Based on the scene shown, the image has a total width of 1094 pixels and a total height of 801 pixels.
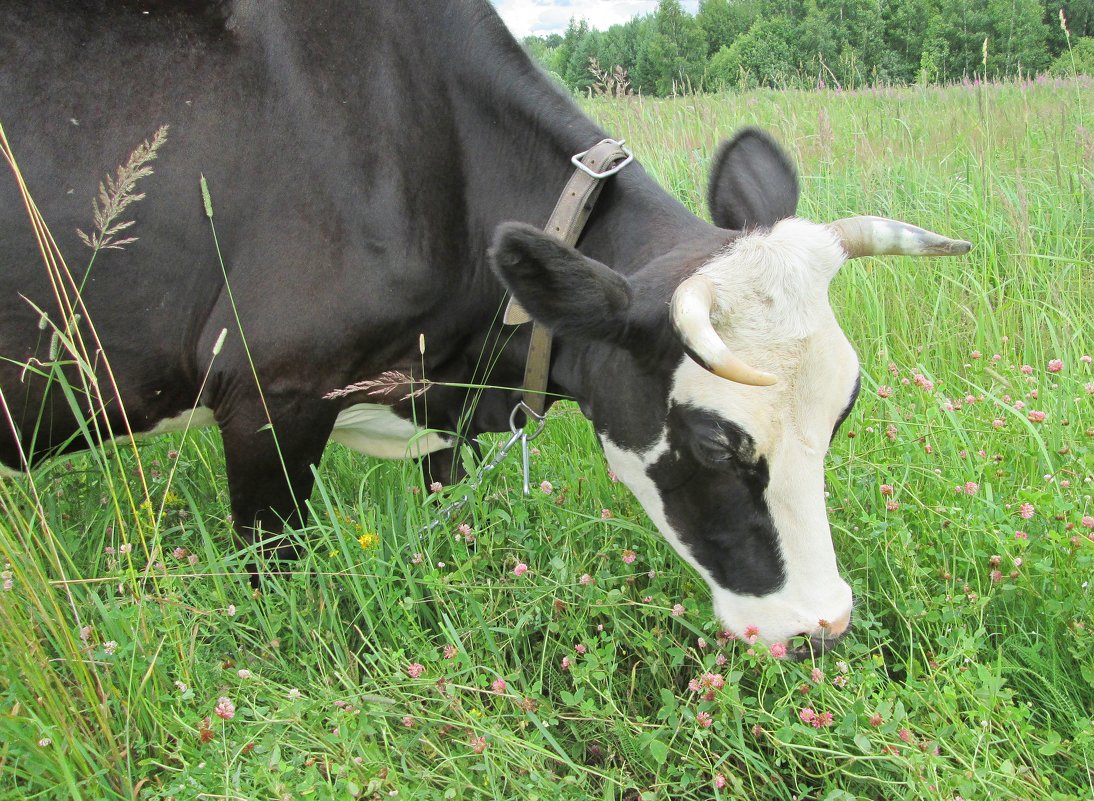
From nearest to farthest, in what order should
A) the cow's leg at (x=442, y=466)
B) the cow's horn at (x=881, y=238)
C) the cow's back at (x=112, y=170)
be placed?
the cow's horn at (x=881, y=238)
the cow's back at (x=112, y=170)
the cow's leg at (x=442, y=466)

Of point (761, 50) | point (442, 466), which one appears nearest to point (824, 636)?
point (442, 466)

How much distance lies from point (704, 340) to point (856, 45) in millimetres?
15325

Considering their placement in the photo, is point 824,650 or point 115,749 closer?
point 115,749

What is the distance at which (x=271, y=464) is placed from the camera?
272 centimetres

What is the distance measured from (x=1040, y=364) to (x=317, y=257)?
3.01 meters

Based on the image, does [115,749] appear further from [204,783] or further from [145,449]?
[145,449]

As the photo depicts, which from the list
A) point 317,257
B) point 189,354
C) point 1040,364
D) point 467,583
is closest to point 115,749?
point 467,583

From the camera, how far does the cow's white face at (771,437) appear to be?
205cm

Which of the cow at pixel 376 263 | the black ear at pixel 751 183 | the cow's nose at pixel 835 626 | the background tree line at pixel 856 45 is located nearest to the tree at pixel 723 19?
the background tree line at pixel 856 45

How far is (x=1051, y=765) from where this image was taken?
73.0 inches

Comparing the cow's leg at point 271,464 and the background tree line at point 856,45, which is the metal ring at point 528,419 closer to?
the cow's leg at point 271,464

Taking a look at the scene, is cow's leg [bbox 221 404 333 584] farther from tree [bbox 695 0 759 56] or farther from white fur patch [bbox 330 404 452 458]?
tree [bbox 695 0 759 56]

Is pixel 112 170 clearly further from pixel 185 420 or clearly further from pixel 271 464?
pixel 271 464

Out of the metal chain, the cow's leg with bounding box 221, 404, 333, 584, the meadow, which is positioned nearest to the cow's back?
the cow's leg with bounding box 221, 404, 333, 584
